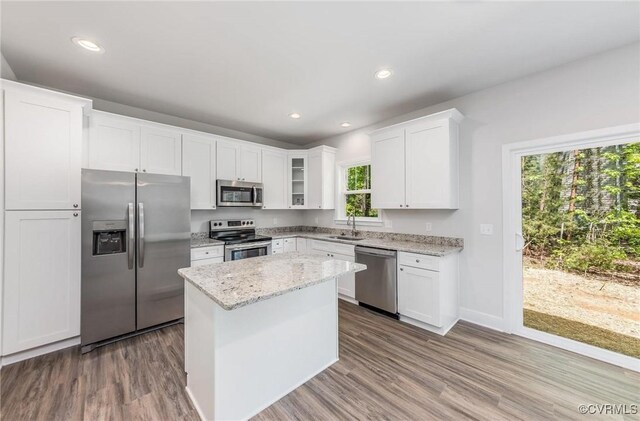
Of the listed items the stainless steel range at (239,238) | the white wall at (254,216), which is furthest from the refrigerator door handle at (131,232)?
the white wall at (254,216)

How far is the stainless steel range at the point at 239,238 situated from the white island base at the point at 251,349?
1.74 meters

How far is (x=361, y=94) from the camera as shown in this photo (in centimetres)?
306

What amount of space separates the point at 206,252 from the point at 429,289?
110 inches

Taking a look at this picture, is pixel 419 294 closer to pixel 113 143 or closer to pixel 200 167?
pixel 200 167

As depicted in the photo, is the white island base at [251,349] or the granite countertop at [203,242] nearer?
the white island base at [251,349]

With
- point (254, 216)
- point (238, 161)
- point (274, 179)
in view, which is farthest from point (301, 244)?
point (238, 161)

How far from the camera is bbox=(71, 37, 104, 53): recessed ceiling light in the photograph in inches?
81.0

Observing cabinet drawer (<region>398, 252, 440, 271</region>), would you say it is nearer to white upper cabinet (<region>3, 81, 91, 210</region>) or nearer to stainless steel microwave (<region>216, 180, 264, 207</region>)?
stainless steel microwave (<region>216, 180, 264, 207</region>)

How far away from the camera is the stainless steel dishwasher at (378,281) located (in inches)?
124

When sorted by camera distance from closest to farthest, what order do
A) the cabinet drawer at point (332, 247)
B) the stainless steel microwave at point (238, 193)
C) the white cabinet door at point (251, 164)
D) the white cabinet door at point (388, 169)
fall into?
the white cabinet door at point (388, 169) → the cabinet drawer at point (332, 247) → the stainless steel microwave at point (238, 193) → the white cabinet door at point (251, 164)

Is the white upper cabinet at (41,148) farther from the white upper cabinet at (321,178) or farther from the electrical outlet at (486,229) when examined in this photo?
the electrical outlet at (486,229)

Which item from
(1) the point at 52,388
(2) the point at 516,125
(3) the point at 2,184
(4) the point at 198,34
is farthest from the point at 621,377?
(3) the point at 2,184

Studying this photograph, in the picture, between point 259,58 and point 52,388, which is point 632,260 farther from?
point 52,388

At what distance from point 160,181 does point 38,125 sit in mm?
1046
